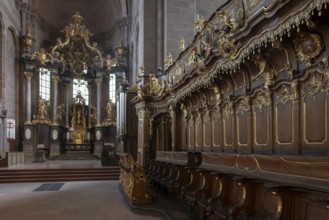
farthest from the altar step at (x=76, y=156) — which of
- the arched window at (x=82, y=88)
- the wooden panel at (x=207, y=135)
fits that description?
the wooden panel at (x=207, y=135)

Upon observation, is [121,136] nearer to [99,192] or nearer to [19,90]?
[99,192]

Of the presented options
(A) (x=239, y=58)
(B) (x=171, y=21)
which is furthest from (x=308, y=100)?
(B) (x=171, y=21)

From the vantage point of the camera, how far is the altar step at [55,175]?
12.4 m

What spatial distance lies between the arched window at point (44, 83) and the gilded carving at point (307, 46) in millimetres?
22086

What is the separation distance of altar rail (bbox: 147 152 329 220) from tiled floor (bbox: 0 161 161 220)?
1.38m

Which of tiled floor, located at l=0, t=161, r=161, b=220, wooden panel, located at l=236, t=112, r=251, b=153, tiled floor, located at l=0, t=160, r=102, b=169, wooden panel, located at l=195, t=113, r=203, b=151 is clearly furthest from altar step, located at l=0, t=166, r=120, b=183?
wooden panel, located at l=236, t=112, r=251, b=153

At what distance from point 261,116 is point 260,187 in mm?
2096

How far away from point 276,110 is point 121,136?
11.2 m

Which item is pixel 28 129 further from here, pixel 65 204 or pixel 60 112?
pixel 65 204

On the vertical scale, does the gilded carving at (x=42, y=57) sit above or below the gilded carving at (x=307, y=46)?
above

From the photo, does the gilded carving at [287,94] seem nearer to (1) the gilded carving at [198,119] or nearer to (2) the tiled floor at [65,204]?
(2) the tiled floor at [65,204]

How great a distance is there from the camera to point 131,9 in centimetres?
2344

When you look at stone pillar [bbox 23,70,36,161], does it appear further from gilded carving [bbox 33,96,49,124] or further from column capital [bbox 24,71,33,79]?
gilded carving [bbox 33,96,49,124]

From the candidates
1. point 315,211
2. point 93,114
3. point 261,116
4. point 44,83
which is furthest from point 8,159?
point 315,211
